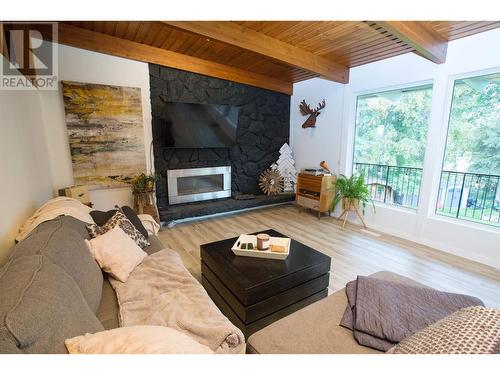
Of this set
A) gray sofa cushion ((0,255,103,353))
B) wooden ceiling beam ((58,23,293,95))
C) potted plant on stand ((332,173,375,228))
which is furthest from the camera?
potted plant on stand ((332,173,375,228))

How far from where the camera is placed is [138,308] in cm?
131

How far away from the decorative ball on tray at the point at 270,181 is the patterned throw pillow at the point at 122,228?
316cm

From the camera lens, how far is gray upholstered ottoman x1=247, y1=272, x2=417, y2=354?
1.04 m

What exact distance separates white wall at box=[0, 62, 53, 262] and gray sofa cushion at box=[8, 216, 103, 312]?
53 cm

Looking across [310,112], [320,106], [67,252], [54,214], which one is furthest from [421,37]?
[54,214]

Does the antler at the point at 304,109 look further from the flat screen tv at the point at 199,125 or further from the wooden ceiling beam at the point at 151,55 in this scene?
the flat screen tv at the point at 199,125

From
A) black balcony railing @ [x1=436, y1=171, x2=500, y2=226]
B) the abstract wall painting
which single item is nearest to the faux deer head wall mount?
black balcony railing @ [x1=436, y1=171, x2=500, y2=226]

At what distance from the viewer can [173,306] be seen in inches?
50.7

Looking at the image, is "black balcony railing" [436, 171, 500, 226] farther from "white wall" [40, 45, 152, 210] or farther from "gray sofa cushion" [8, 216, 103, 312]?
"white wall" [40, 45, 152, 210]

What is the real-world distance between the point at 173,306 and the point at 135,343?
1.99 feet

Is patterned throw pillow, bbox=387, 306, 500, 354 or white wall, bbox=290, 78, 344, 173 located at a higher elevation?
white wall, bbox=290, 78, 344, 173

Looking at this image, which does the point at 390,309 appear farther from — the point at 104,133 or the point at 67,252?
the point at 104,133

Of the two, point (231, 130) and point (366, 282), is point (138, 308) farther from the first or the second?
point (231, 130)
